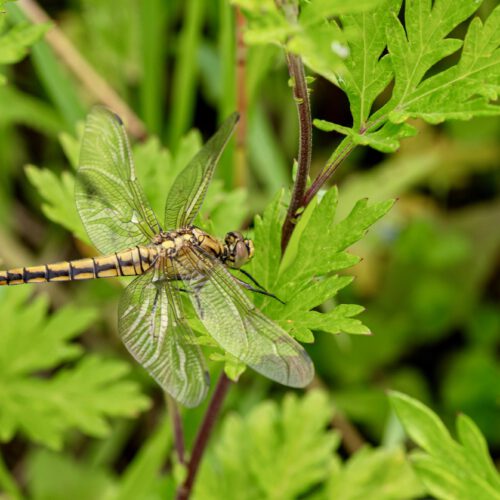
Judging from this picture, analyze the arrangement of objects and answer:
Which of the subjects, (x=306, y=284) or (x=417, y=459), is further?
(x=417, y=459)

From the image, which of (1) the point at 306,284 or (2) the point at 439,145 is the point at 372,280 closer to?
(2) the point at 439,145

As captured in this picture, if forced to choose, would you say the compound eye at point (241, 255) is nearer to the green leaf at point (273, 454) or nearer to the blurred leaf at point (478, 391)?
the green leaf at point (273, 454)

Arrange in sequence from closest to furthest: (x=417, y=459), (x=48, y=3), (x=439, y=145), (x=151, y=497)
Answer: (x=417, y=459), (x=151, y=497), (x=439, y=145), (x=48, y=3)

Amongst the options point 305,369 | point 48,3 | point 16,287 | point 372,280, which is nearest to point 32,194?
point 48,3

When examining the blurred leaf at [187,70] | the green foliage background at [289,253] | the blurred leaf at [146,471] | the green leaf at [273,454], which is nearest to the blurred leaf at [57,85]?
the green foliage background at [289,253]

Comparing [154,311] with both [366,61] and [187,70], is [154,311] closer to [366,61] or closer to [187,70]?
[366,61]

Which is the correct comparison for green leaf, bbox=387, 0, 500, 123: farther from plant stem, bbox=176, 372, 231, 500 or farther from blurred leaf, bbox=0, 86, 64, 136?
blurred leaf, bbox=0, 86, 64, 136

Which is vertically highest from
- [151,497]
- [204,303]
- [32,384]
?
[204,303]
